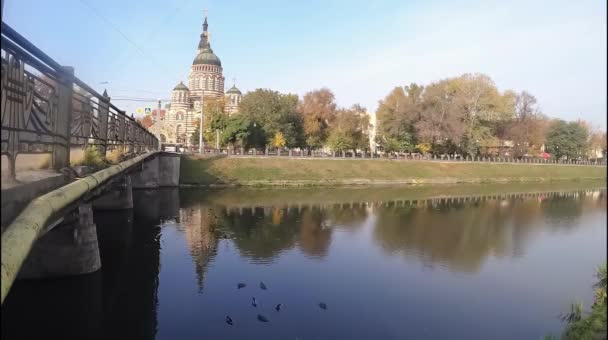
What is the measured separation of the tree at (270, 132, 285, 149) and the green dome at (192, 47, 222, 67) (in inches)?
1561

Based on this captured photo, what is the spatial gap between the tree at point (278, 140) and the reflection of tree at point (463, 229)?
99.7 ft

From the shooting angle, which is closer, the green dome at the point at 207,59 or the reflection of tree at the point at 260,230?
the reflection of tree at the point at 260,230

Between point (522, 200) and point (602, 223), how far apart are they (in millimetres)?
42999

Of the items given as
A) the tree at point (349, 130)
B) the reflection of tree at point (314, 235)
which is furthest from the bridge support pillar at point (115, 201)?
the tree at point (349, 130)

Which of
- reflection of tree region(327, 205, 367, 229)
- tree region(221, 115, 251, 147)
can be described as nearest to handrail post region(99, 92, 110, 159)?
reflection of tree region(327, 205, 367, 229)

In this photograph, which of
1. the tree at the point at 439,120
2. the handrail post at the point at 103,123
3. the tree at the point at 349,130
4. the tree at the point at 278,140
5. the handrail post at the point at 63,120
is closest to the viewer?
the handrail post at the point at 63,120

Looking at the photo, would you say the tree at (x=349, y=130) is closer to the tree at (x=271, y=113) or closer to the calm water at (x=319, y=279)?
the tree at (x=271, y=113)

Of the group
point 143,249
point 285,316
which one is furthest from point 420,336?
point 143,249

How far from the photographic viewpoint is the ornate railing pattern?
649 cm

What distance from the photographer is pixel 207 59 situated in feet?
318

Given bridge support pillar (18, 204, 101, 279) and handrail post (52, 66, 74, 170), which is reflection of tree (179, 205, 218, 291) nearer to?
bridge support pillar (18, 204, 101, 279)

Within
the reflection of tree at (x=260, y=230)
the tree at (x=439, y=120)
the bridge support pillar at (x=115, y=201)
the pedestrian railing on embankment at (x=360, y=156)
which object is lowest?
the reflection of tree at (x=260, y=230)

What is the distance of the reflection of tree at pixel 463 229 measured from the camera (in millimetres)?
20984

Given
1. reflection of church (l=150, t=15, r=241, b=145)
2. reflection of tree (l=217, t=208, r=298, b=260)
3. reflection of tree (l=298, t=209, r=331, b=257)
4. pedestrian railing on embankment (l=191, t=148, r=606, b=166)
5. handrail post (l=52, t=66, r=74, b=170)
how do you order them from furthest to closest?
reflection of church (l=150, t=15, r=241, b=145) < pedestrian railing on embankment (l=191, t=148, r=606, b=166) < reflection of tree (l=298, t=209, r=331, b=257) < reflection of tree (l=217, t=208, r=298, b=260) < handrail post (l=52, t=66, r=74, b=170)
